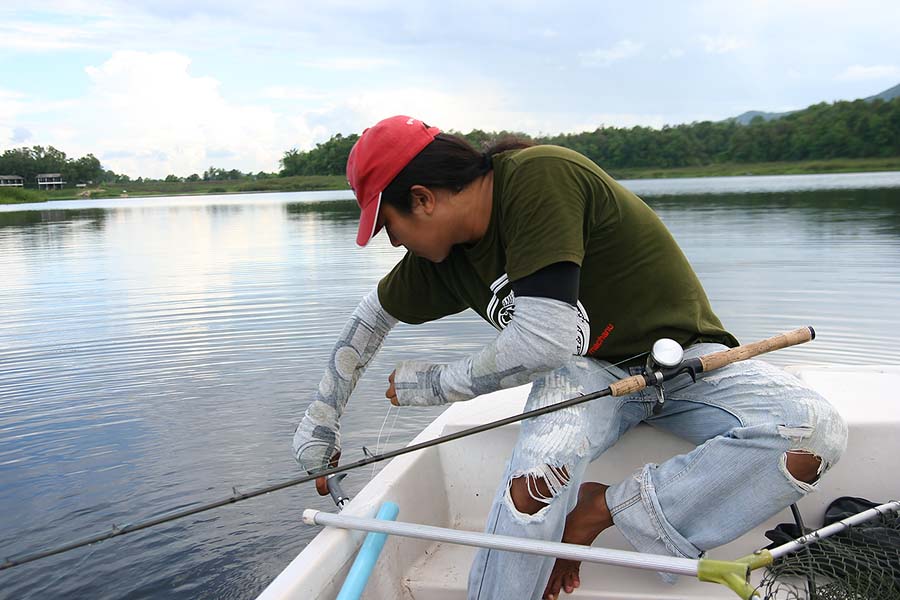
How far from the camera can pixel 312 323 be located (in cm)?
810

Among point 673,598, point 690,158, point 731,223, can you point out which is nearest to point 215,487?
point 673,598

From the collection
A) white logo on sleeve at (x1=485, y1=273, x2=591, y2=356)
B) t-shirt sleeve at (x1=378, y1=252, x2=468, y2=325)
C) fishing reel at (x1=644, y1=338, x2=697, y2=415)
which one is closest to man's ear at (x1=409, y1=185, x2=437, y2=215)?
white logo on sleeve at (x1=485, y1=273, x2=591, y2=356)

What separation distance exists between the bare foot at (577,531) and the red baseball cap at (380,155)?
1031 millimetres

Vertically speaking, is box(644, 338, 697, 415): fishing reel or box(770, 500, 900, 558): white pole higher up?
box(644, 338, 697, 415): fishing reel

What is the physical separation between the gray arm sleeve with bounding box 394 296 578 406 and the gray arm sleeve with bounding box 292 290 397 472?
387 millimetres

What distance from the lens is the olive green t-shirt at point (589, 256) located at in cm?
206

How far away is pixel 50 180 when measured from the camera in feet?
339

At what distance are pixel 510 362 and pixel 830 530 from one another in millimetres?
1003

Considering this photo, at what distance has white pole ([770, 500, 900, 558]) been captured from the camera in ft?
6.76

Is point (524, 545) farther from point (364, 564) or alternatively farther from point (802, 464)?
point (802, 464)

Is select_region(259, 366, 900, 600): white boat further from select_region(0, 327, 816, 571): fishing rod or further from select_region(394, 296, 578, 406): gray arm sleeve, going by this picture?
select_region(394, 296, 578, 406): gray arm sleeve

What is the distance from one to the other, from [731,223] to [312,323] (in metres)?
12.9

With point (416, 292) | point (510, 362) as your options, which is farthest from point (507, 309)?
point (416, 292)

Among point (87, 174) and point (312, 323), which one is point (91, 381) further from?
point (87, 174)
